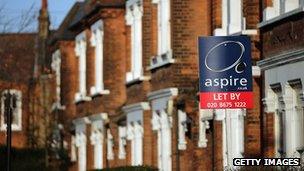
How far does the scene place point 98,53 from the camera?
5181 cm

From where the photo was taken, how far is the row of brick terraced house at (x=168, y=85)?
29.1m

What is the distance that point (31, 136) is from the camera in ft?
244

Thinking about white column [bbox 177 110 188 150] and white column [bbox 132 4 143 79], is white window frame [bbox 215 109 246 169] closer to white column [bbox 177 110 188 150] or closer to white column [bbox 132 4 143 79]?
white column [bbox 177 110 188 150]

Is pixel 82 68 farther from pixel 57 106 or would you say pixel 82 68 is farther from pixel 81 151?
pixel 57 106

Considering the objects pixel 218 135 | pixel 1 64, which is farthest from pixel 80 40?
pixel 218 135

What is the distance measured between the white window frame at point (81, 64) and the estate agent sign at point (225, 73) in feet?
98.8

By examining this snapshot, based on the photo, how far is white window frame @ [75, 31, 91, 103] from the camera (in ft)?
183

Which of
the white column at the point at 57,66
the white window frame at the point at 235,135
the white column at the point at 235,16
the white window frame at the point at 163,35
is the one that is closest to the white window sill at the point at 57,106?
the white column at the point at 57,66

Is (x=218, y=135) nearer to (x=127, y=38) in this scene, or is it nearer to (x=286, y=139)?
(x=286, y=139)

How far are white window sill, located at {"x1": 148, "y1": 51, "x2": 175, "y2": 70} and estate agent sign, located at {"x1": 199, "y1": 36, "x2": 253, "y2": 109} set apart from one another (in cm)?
1223

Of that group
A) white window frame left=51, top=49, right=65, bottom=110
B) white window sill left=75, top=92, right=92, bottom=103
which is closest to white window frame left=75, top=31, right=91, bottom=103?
white window sill left=75, top=92, right=92, bottom=103

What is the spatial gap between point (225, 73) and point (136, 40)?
66.7 ft

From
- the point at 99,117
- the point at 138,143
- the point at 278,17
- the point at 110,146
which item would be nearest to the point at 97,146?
the point at 99,117

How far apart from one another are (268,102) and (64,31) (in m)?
35.1
